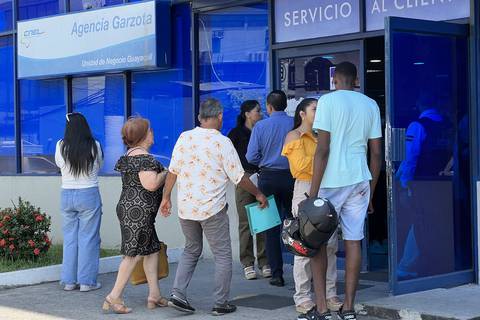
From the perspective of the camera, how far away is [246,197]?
9.11 metres

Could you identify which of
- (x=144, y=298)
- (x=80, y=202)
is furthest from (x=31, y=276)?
(x=144, y=298)

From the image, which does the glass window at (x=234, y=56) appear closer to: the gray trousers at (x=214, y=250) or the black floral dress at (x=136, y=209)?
the black floral dress at (x=136, y=209)

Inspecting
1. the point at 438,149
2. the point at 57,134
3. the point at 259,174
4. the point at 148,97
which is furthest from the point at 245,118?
the point at 57,134

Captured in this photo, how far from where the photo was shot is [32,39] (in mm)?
12625

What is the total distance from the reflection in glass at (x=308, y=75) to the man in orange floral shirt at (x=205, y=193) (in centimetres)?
261

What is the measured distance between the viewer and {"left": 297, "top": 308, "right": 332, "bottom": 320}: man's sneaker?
6836 mm

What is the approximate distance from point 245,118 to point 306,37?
134cm

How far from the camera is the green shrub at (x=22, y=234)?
Answer: 31.6 feet

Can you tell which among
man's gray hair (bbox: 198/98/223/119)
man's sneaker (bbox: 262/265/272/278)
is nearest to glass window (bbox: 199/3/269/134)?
man's sneaker (bbox: 262/265/272/278)

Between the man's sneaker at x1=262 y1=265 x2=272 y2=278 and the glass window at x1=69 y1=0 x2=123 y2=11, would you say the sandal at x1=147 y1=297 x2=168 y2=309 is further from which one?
the glass window at x1=69 y1=0 x2=123 y2=11

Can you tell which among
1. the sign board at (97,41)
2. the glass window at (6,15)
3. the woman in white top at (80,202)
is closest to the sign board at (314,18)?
the sign board at (97,41)

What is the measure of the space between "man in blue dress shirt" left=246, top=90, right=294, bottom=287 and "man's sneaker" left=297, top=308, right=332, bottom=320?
1.43m

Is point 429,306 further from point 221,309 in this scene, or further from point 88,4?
point 88,4

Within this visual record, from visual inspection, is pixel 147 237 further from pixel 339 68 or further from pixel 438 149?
pixel 438 149
